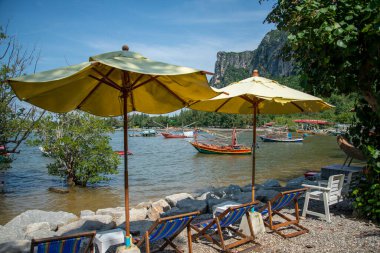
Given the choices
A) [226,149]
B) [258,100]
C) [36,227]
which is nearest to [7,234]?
[36,227]

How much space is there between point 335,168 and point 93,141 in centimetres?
837

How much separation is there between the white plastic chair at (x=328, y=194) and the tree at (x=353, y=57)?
0.34 meters

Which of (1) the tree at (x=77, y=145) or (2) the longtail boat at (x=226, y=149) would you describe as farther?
(2) the longtail boat at (x=226, y=149)

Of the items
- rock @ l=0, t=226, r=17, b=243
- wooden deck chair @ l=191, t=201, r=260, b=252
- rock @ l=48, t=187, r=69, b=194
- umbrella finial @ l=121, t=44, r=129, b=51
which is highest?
umbrella finial @ l=121, t=44, r=129, b=51

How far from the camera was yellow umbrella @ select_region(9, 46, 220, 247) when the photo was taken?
253cm

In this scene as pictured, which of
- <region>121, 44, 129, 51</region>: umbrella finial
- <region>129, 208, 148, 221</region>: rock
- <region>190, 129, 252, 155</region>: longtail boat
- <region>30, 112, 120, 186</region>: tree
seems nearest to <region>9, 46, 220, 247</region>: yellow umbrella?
<region>121, 44, 129, 51</region>: umbrella finial

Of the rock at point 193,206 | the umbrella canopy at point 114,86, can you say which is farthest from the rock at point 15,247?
the rock at point 193,206

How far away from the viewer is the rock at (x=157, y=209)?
7.09 m

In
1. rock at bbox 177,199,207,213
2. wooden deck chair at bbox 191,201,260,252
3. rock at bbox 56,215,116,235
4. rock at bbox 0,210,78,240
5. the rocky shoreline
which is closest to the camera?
wooden deck chair at bbox 191,201,260,252

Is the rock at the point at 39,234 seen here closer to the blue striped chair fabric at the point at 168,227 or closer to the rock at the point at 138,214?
the rock at the point at 138,214

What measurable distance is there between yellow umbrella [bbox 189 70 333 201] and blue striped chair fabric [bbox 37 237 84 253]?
2086mm

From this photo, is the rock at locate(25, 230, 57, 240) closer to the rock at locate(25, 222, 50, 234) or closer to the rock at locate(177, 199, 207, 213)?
the rock at locate(25, 222, 50, 234)

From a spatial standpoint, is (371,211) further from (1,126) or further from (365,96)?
(1,126)

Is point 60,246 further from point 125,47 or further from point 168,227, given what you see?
point 125,47
